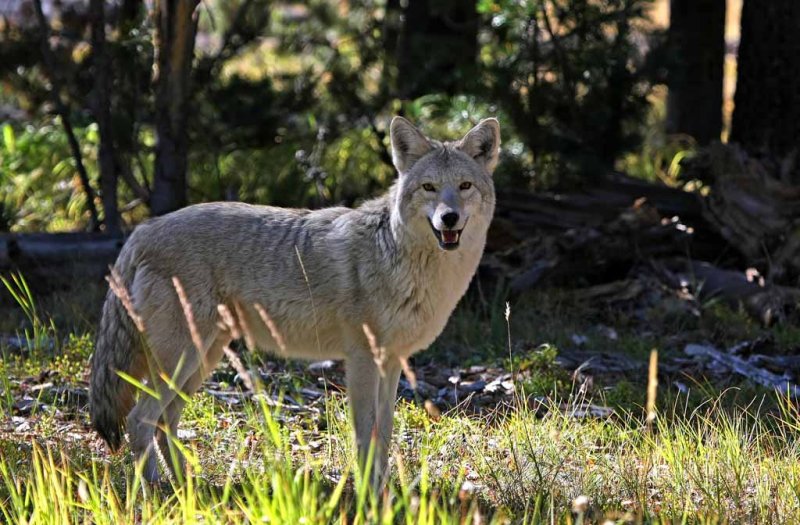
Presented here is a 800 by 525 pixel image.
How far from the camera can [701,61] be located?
12.3m

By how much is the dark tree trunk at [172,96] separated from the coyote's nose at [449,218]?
13.3 ft

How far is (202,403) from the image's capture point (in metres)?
6.28

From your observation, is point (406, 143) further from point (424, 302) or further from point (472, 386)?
point (472, 386)

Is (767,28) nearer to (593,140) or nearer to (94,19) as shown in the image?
(593,140)

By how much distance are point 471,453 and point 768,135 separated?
18.9 ft

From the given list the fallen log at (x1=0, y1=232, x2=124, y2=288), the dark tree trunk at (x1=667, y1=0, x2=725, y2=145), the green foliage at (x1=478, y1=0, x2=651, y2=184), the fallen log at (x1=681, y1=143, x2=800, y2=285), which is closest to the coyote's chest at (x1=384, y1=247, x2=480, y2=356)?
the fallen log at (x1=0, y1=232, x2=124, y2=288)

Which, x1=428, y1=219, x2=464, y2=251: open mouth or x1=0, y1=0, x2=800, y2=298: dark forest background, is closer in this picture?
x1=428, y1=219, x2=464, y2=251: open mouth

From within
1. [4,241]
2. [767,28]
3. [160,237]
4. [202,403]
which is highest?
[767,28]

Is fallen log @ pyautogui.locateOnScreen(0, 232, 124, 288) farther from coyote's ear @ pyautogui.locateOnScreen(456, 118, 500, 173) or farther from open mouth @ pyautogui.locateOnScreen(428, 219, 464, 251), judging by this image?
open mouth @ pyautogui.locateOnScreen(428, 219, 464, 251)

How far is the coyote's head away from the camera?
5246 mm

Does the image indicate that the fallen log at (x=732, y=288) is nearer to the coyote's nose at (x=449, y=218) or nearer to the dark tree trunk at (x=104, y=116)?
the coyote's nose at (x=449, y=218)

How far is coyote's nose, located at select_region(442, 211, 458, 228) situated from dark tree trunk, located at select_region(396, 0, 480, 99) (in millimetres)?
5259

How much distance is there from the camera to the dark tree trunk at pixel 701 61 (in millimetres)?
12102

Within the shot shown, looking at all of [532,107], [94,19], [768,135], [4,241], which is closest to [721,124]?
[768,135]
